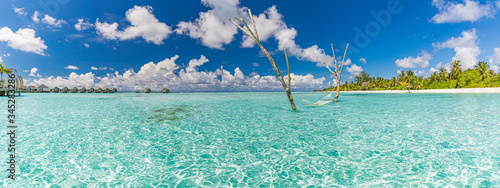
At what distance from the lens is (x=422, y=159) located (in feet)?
16.3

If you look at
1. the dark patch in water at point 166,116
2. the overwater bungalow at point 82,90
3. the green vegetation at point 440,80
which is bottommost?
the dark patch in water at point 166,116

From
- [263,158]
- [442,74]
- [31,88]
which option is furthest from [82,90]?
[442,74]

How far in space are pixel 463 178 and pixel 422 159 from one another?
0.99 m

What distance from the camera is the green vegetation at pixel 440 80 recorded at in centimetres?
5312

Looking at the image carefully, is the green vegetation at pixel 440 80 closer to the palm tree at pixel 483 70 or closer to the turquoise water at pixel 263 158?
the palm tree at pixel 483 70

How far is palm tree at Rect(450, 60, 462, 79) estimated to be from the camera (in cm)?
6488

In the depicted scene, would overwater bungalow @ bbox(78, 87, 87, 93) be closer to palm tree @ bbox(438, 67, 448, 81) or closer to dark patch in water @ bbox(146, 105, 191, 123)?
dark patch in water @ bbox(146, 105, 191, 123)

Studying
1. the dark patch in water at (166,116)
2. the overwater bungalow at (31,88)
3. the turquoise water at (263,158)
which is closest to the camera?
the turquoise water at (263,158)

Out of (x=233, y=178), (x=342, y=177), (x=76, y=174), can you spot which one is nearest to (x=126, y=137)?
(x=76, y=174)

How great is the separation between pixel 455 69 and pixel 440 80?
5871mm

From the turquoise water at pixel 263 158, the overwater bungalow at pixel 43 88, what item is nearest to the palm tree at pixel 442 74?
the turquoise water at pixel 263 158

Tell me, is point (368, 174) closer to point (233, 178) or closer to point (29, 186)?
point (233, 178)

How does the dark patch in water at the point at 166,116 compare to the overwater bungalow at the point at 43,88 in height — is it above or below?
below

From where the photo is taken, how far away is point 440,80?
70.4 metres
